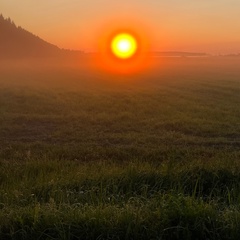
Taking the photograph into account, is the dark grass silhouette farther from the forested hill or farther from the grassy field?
the forested hill

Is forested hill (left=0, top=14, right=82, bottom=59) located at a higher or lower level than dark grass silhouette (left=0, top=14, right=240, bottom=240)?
higher

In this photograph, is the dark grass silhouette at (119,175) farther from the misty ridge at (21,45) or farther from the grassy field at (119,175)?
the misty ridge at (21,45)

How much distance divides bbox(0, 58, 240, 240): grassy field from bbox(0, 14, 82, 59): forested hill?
425 ft

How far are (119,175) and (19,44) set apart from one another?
150 meters

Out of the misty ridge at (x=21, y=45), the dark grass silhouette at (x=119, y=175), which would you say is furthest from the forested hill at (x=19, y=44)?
A: the dark grass silhouette at (x=119, y=175)

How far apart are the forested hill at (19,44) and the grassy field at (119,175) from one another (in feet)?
425

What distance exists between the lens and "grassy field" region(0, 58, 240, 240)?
5086mm

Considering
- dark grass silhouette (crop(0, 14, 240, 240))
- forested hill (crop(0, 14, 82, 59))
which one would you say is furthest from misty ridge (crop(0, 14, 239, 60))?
dark grass silhouette (crop(0, 14, 240, 240))

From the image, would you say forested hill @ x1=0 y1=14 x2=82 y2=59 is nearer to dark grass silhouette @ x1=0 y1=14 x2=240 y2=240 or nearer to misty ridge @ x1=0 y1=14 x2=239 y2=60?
misty ridge @ x1=0 y1=14 x2=239 y2=60

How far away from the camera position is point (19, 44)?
148875 mm

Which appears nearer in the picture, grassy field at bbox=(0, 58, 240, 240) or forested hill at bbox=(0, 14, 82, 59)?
grassy field at bbox=(0, 58, 240, 240)

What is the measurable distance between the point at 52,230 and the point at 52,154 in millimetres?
6217

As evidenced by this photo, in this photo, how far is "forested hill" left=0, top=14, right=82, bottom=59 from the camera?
467 ft

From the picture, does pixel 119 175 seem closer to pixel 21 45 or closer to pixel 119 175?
pixel 119 175
